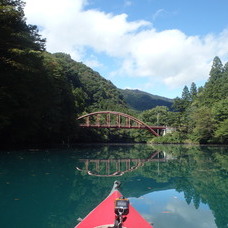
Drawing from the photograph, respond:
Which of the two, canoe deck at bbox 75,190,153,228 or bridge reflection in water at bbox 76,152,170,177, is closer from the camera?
canoe deck at bbox 75,190,153,228

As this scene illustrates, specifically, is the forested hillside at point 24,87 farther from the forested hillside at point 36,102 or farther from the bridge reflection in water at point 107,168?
the bridge reflection in water at point 107,168

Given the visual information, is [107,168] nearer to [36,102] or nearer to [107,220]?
[107,220]

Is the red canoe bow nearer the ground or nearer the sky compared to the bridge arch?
nearer the ground

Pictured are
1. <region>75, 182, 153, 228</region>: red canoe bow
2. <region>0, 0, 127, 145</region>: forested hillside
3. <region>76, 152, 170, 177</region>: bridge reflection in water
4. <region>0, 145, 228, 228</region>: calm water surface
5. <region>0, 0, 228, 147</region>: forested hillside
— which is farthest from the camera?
<region>0, 0, 228, 147</region>: forested hillside

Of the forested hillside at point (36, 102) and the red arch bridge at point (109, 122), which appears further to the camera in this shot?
the red arch bridge at point (109, 122)

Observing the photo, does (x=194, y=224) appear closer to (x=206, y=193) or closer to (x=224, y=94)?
(x=206, y=193)

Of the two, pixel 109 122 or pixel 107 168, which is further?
pixel 109 122

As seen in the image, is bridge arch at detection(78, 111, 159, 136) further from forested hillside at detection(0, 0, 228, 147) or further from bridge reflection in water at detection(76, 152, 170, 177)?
bridge reflection in water at detection(76, 152, 170, 177)

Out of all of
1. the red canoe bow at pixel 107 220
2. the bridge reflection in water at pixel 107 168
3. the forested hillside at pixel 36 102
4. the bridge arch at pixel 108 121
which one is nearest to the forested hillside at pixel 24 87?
the forested hillside at pixel 36 102

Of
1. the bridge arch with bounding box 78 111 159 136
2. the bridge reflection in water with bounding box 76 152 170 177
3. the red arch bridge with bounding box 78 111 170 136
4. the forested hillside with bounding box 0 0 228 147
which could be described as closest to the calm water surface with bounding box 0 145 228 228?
the bridge reflection in water with bounding box 76 152 170 177

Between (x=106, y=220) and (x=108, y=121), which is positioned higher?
(x=108, y=121)

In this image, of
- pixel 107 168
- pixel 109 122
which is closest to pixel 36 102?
pixel 107 168

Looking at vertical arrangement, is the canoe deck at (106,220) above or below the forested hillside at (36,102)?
below

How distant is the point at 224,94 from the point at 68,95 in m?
27.4
